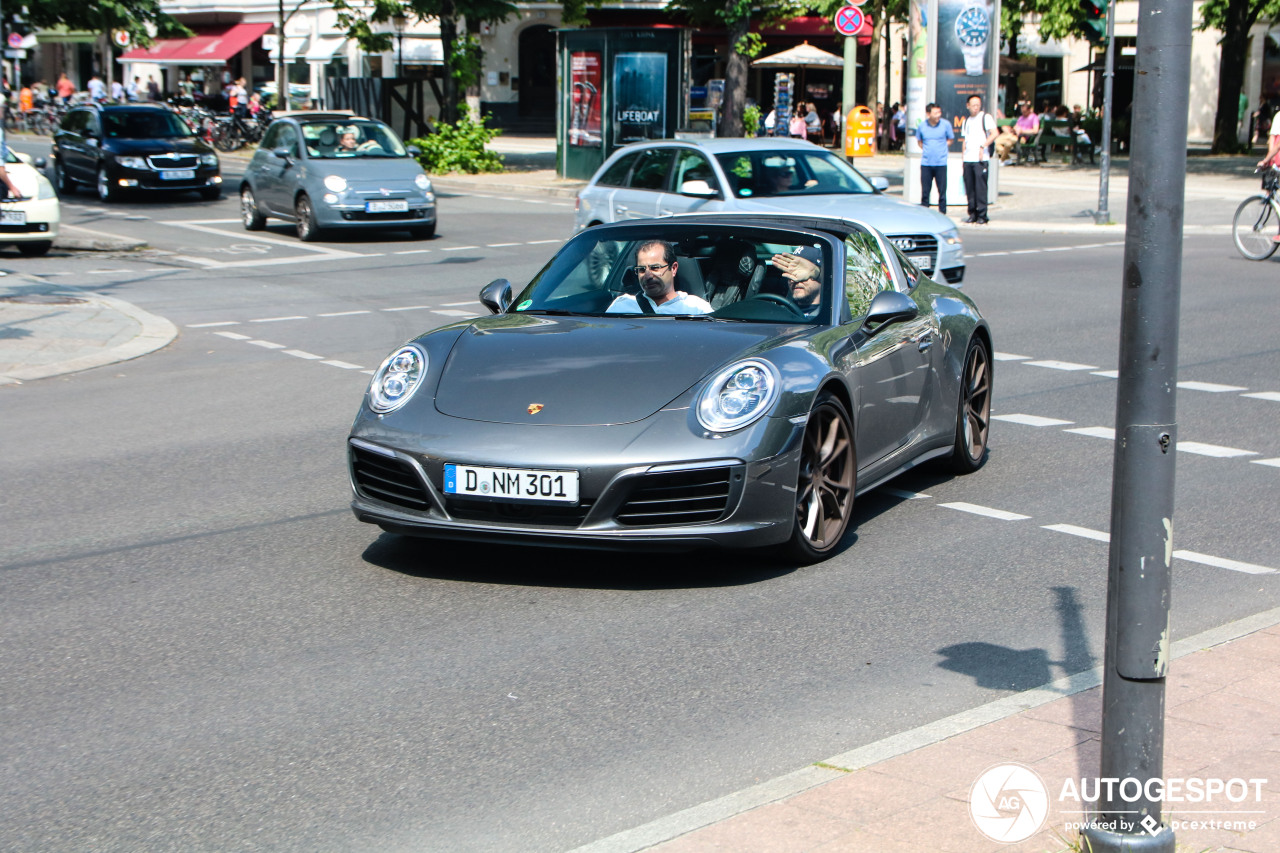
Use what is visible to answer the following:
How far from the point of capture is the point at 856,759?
4.15 m

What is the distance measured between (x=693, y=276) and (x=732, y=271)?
0.18m

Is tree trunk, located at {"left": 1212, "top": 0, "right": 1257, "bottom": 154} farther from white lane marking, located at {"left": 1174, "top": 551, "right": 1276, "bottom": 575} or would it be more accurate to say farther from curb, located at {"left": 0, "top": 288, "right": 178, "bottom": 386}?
white lane marking, located at {"left": 1174, "top": 551, "right": 1276, "bottom": 575}

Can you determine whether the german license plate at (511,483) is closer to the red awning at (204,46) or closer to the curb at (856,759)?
the curb at (856,759)

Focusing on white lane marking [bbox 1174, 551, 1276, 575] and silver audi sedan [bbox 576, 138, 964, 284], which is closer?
white lane marking [bbox 1174, 551, 1276, 575]

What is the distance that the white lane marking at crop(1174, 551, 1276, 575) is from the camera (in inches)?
251

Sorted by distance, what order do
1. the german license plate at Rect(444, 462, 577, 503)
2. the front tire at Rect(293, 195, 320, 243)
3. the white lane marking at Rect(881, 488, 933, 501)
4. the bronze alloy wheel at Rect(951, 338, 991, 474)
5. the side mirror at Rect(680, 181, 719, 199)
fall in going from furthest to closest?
the front tire at Rect(293, 195, 320, 243)
the side mirror at Rect(680, 181, 719, 199)
the bronze alloy wheel at Rect(951, 338, 991, 474)
the white lane marking at Rect(881, 488, 933, 501)
the german license plate at Rect(444, 462, 577, 503)

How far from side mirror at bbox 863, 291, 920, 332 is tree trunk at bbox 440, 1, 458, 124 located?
97.1ft

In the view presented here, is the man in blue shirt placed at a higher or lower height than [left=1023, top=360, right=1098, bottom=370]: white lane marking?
higher

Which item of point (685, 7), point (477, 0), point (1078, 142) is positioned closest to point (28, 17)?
point (477, 0)

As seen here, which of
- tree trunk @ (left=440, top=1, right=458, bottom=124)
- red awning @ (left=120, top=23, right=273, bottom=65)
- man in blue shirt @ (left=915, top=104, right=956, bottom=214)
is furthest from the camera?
red awning @ (left=120, top=23, right=273, bottom=65)

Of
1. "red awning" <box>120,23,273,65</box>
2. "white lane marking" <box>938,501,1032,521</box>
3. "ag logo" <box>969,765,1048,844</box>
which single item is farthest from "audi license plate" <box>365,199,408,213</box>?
"red awning" <box>120,23,273,65</box>

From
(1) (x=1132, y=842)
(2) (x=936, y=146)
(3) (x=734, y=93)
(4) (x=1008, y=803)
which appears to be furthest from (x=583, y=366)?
(3) (x=734, y=93)

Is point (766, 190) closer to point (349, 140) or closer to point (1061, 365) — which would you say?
point (1061, 365)

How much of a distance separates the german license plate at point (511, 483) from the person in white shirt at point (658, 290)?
4.55 feet
